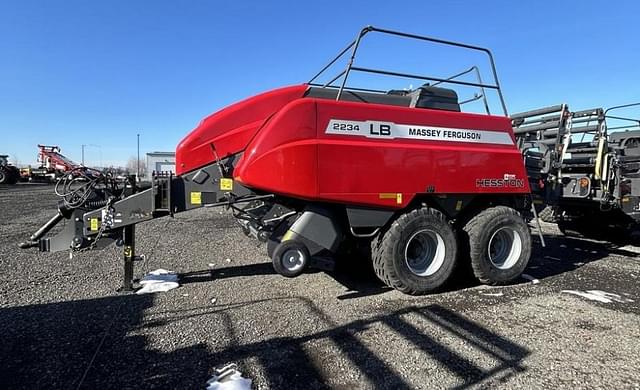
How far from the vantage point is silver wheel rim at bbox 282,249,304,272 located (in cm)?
425

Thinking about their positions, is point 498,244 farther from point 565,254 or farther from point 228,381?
point 228,381

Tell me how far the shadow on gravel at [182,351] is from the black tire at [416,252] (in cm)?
53

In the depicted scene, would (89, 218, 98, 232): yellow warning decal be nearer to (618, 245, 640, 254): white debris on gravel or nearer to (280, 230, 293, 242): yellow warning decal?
(280, 230, 293, 242): yellow warning decal

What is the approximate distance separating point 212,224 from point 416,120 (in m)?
7.28

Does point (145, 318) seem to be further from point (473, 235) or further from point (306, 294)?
point (473, 235)

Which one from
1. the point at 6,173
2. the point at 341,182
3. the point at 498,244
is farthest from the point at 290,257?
the point at 6,173

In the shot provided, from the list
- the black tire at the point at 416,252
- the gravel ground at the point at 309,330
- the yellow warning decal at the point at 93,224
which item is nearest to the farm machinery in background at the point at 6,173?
the gravel ground at the point at 309,330

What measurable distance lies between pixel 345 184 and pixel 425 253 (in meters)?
1.43

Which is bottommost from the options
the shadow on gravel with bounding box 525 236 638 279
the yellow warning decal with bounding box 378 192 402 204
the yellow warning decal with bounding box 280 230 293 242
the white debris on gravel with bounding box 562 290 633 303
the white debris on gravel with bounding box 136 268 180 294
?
the white debris on gravel with bounding box 136 268 180 294

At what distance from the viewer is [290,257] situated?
14.0 feet

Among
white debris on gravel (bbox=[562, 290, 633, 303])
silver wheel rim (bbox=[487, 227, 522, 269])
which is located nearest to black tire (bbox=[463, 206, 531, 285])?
silver wheel rim (bbox=[487, 227, 522, 269])

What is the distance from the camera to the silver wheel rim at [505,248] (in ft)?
17.5

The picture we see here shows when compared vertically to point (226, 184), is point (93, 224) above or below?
below

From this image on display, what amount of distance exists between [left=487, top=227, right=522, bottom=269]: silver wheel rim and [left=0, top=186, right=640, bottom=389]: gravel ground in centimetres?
33
